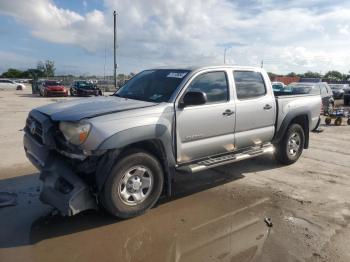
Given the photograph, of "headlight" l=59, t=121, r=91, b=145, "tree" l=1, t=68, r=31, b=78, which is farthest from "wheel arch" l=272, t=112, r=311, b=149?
"tree" l=1, t=68, r=31, b=78

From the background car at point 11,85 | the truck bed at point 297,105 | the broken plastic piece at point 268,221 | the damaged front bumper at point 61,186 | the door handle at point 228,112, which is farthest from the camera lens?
the background car at point 11,85

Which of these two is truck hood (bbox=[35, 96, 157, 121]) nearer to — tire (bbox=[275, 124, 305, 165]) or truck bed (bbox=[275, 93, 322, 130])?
truck bed (bbox=[275, 93, 322, 130])

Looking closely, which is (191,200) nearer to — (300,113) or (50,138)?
(50,138)

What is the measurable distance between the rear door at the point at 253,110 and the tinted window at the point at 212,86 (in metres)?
0.28

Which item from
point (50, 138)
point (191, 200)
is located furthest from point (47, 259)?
point (191, 200)

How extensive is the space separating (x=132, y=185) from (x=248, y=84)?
9.38ft

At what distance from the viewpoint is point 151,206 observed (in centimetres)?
490

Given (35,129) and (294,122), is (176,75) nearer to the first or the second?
(35,129)

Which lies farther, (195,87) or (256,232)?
(195,87)

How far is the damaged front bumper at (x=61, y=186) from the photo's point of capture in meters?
4.16

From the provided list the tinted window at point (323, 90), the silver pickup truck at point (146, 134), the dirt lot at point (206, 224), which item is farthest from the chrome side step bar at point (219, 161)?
the tinted window at point (323, 90)

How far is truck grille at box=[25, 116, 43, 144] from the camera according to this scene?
4.72 meters

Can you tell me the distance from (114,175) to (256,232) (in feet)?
6.03

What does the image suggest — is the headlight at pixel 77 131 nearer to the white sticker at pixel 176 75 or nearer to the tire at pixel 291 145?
the white sticker at pixel 176 75
